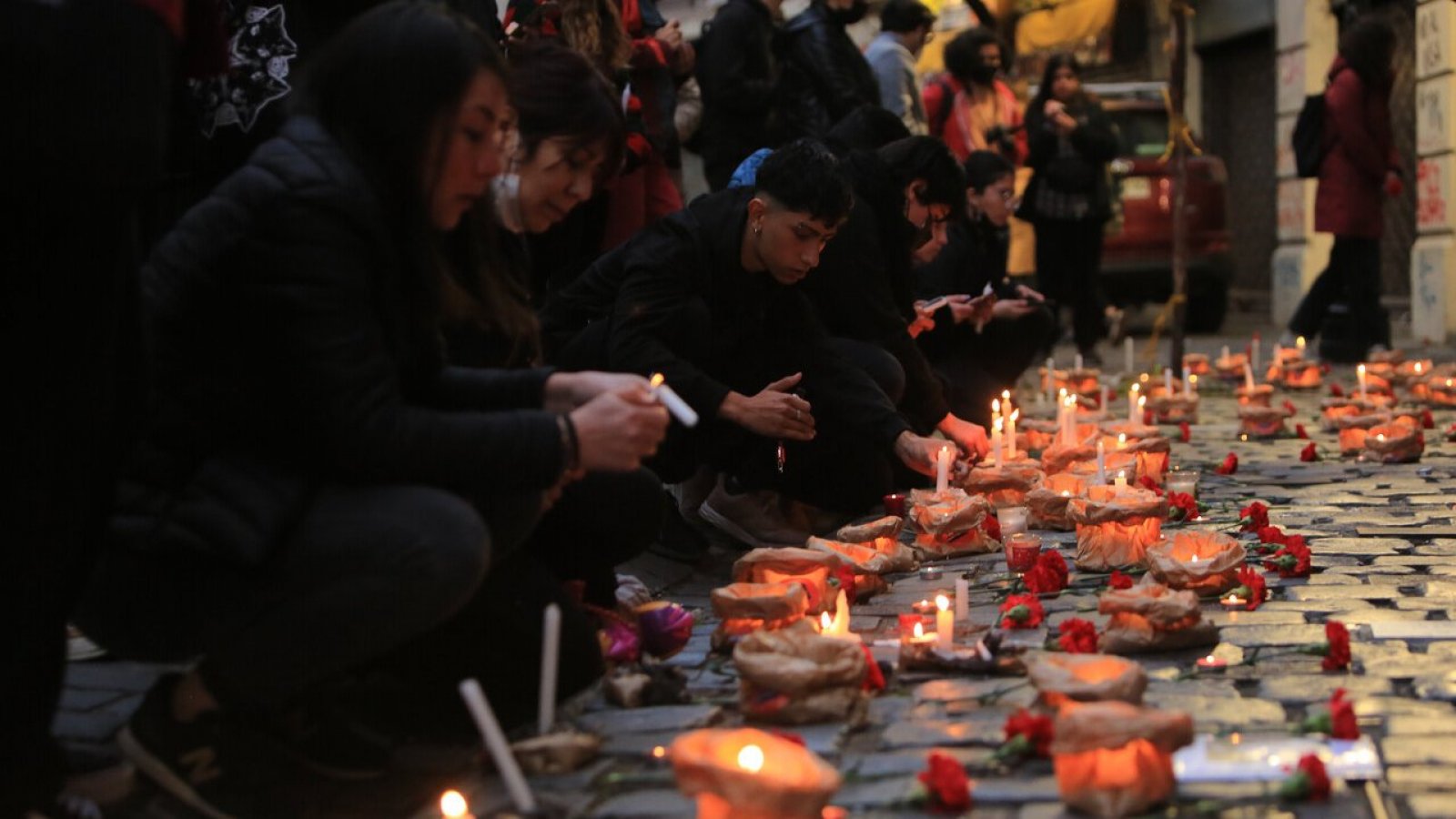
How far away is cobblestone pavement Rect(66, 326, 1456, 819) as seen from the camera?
3.02 m

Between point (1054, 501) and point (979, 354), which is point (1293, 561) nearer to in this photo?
point (1054, 501)

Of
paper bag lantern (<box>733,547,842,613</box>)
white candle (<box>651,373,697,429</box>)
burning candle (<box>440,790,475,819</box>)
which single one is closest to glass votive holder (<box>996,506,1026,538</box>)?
paper bag lantern (<box>733,547,842,613</box>)

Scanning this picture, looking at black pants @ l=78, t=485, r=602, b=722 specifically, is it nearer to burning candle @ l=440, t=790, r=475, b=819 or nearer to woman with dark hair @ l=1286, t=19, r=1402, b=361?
burning candle @ l=440, t=790, r=475, b=819

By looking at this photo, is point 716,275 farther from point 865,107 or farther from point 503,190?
point 865,107

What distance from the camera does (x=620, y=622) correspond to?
412 cm

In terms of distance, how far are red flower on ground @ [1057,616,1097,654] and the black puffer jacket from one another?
3.98 ft

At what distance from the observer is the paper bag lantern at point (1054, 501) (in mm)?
5688

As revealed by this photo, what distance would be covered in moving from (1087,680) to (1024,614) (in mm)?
991

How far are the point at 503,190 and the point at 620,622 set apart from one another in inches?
39.1

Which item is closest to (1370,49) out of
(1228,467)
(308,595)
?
(1228,467)

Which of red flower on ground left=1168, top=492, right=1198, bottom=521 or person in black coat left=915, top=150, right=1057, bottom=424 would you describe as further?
person in black coat left=915, top=150, right=1057, bottom=424

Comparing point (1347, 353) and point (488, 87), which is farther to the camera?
point (1347, 353)

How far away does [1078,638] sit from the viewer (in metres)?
3.83

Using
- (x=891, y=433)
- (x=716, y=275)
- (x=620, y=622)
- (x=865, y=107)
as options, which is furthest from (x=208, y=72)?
(x=865, y=107)
